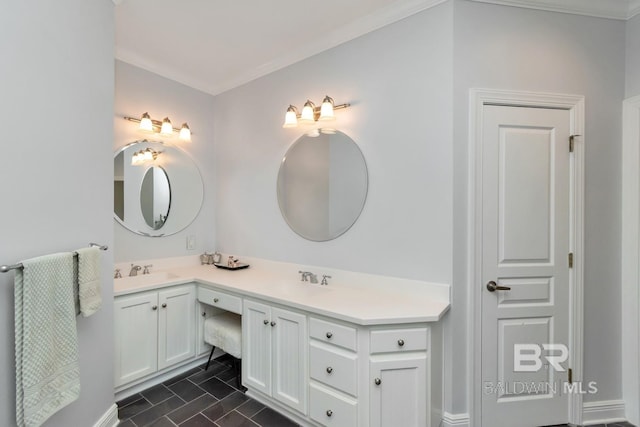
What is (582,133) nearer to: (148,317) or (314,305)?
(314,305)

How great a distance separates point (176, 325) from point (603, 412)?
316cm

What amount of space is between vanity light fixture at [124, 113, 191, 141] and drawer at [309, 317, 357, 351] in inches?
85.4

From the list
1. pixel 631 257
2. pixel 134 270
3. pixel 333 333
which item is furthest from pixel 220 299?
pixel 631 257

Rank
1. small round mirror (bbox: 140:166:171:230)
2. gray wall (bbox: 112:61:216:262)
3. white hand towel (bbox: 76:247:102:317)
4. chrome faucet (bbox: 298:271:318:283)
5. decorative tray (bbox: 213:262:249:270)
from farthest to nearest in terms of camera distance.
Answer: decorative tray (bbox: 213:262:249:270), small round mirror (bbox: 140:166:171:230), gray wall (bbox: 112:61:216:262), chrome faucet (bbox: 298:271:318:283), white hand towel (bbox: 76:247:102:317)

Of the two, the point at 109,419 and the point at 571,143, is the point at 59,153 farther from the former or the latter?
the point at 571,143

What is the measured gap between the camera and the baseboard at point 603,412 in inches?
75.5

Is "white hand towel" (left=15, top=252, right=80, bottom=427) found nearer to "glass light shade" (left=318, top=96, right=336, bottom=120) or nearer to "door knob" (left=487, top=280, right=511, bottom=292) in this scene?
"glass light shade" (left=318, top=96, right=336, bottom=120)

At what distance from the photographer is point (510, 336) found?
1860 millimetres

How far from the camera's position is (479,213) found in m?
1.83

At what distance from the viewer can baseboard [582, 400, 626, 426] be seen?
1.92 m

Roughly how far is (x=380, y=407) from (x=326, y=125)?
6.45ft

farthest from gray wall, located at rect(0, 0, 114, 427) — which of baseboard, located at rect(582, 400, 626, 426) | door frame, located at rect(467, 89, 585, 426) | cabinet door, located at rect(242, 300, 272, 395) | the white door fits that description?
baseboard, located at rect(582, 400, 626, 426)

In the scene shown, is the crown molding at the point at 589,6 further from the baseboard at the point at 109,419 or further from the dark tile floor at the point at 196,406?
the baseboard at the point at 109,419

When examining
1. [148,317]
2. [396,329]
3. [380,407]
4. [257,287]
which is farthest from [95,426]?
[396,329]
